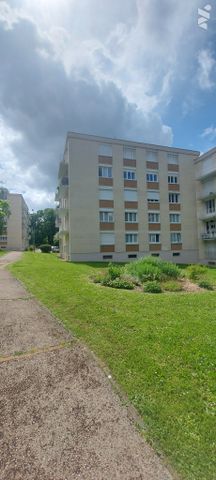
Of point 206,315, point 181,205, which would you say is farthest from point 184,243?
point 206,315

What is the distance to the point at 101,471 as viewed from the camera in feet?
7.23

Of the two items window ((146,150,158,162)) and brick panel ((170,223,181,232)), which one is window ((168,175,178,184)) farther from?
brick panel ((170,223,181,232))

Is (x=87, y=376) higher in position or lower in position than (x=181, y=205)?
lower

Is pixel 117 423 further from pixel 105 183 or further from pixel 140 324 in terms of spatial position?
pixel 105 183

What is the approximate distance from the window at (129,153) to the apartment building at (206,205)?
30.3 ft

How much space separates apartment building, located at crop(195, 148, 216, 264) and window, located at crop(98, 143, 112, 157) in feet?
40.9

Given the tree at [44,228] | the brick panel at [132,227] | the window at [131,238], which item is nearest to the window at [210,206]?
the brick panel at [132,227]

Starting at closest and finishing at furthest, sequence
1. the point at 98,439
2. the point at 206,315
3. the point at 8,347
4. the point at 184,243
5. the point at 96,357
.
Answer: the point at 98,439 → the point at 96,357 → the point at 8,347 → the point at 206,315 → the point at 184,243

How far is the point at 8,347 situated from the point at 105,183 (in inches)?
1026

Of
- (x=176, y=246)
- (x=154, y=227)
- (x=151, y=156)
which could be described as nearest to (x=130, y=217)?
(x=154, y=227)

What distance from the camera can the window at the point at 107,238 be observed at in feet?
93.4

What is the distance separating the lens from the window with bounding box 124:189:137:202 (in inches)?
1172

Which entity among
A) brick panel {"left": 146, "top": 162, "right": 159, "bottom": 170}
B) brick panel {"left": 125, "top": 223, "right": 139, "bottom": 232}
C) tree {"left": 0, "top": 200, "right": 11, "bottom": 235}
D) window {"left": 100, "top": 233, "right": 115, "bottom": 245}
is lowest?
window {"left": 100, "top": 233, "right": 115, "bottom": 245}

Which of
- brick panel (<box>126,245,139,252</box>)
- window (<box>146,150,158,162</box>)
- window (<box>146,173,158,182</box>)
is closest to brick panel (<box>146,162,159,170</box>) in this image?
window (<box>146,150,158,162</box>)
